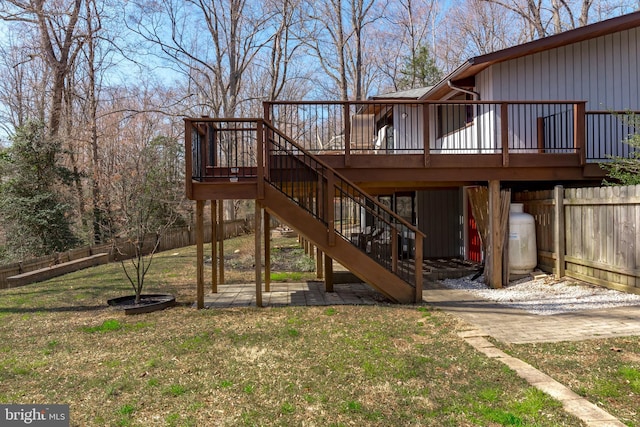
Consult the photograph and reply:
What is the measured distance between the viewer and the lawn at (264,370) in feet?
10.0

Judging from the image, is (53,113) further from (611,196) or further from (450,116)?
(611,196)

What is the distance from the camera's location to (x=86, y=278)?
10.0 m

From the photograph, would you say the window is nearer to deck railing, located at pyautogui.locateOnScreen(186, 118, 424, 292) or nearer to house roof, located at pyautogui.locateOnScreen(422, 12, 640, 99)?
house roof, located at pyautogui.locateOnScreen(422, 12, 640, 99)

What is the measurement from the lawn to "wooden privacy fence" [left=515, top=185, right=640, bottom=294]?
3003mm

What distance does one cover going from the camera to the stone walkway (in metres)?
3.30

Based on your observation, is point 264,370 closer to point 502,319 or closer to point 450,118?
point 502,319

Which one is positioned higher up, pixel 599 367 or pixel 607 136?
pixel 607 136

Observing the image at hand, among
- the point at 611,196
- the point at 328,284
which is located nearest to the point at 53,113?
the point at 328,284

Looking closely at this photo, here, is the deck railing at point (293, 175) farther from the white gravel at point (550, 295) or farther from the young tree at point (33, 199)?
the young tree at point (33, 199)

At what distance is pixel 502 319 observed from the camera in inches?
218

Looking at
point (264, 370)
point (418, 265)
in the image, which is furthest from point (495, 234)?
point (264, 370)

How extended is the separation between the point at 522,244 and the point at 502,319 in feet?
10.3

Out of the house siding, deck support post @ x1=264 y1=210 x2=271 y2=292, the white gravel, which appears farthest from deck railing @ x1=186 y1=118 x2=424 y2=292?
the house siding

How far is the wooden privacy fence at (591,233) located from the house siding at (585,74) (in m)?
2.28
